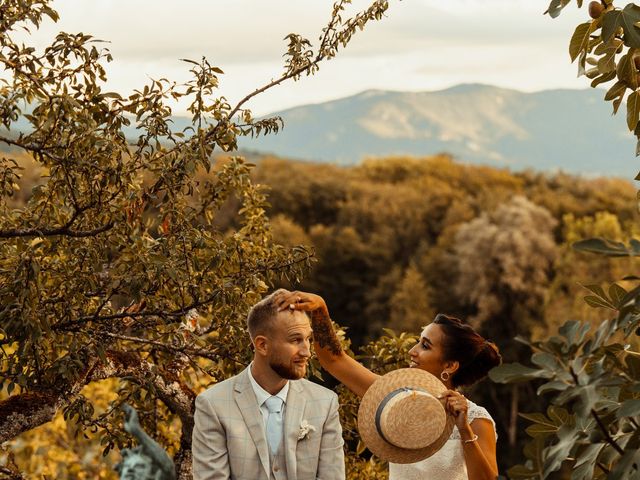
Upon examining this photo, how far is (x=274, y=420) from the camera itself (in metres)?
4.33

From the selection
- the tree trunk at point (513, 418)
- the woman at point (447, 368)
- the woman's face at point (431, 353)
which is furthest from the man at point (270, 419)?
the tree trunk at point (513, 418)

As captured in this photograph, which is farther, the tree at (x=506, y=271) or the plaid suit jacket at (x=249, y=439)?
the tree at (x=506, y=271)

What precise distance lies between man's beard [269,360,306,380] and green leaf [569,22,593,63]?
1.60m

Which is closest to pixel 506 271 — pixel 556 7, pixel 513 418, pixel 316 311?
pixel 513 418

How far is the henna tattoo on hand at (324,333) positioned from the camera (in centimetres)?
526

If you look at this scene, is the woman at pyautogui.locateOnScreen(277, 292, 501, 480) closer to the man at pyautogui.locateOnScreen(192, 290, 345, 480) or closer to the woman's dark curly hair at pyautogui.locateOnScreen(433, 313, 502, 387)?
the woman's dark curly hair at pyautogui.locateOnScreen(433, 313, 502, 387)

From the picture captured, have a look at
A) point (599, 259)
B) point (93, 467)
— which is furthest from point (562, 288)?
point (93, 467)

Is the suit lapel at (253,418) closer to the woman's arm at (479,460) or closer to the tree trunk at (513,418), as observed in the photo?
the woman's arm at (479,460)

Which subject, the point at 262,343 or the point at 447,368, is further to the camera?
the point at 447,368

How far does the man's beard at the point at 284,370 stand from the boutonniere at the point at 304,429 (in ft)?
0.61

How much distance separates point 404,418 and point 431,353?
0.89 metres

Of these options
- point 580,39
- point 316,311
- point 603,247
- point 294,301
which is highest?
point 580,39

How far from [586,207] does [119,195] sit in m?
45.7

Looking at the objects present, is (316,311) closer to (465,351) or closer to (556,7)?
(465,351)
